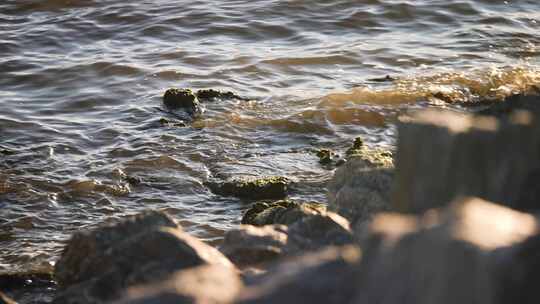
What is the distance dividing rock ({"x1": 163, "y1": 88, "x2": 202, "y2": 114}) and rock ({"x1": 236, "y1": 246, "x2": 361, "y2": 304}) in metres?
6.71

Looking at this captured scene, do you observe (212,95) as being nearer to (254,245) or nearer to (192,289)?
(254,245)

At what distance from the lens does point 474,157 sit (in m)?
3.95

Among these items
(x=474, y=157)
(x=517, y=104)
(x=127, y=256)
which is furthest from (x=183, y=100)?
Result: (x=474, y=157)

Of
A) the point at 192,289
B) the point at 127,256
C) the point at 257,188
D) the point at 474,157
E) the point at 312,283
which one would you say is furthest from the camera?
the point at 257,188

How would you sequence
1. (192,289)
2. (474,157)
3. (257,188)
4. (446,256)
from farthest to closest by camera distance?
(257,188)
(474,157)
(192,289)
(446,256)

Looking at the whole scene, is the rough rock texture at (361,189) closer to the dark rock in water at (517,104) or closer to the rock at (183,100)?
the dark rock in water at (517,104)

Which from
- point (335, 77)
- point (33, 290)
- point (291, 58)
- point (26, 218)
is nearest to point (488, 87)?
point (335, 77)

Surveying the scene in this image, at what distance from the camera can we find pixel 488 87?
1112 centimetres

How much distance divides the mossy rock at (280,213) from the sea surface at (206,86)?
0.47 meters

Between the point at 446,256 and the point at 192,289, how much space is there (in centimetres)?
107

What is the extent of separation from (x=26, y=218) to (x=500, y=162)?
4450 millimetres

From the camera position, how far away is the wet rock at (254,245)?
455 centimetres

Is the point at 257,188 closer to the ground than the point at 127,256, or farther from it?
closer to the ground

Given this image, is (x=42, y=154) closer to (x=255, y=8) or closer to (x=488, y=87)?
(x=488, y=87)
